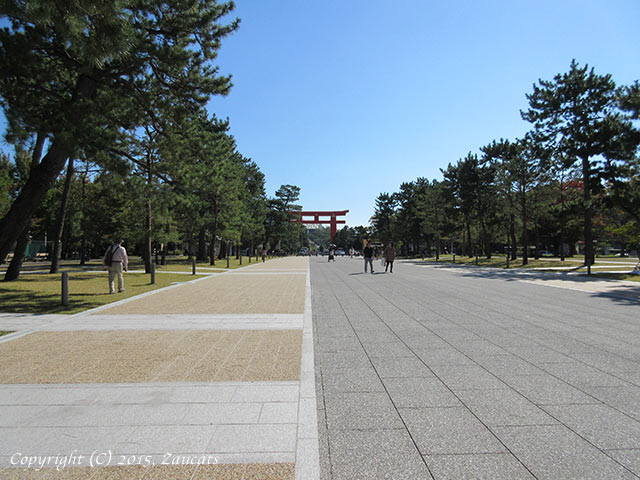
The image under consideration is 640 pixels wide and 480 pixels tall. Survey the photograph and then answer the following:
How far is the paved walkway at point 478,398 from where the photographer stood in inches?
108

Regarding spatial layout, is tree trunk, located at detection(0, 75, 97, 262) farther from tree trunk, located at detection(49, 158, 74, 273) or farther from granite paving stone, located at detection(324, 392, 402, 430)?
granite paving stone, located at detection(324, 392, 402, 430)

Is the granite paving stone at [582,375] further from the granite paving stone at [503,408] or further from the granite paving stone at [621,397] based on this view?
the granite paving stone at [503,408]

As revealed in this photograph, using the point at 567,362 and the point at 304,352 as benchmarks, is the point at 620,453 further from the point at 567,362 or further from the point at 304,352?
the point at 304,352

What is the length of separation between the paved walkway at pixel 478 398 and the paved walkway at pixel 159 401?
397mm

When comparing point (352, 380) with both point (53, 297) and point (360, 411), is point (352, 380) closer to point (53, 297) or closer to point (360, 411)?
point (360, 411)

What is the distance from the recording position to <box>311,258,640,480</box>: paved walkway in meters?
2.74

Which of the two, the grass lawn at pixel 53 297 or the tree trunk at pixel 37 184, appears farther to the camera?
the tree trunk at pixel 37 184

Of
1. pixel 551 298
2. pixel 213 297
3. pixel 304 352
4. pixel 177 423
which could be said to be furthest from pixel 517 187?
pixel 177 423

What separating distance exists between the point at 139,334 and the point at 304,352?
3.13 m

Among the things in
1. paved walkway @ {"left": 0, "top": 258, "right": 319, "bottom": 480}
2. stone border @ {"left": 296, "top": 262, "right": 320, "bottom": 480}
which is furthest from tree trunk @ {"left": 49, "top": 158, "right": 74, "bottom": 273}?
stone border @ {"left": 296, "top": 262, "right": 320, "bottom": 480}

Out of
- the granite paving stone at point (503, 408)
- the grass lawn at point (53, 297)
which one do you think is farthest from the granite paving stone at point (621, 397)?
the grass lawn at point (53, 297)

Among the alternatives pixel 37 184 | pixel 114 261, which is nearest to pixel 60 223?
pixel 114 261

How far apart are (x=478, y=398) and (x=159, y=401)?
10.3 feet

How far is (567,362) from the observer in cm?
516
